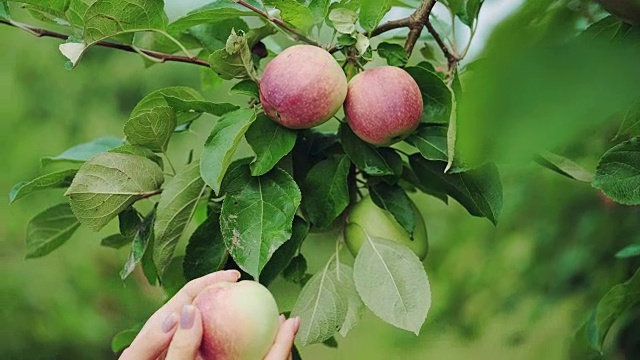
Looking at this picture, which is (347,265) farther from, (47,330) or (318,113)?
(47,330)

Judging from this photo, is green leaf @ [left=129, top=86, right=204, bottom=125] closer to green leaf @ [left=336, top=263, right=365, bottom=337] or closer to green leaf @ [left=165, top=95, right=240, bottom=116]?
green leaf @ [left=165, top=95, right=240, bottom=116]

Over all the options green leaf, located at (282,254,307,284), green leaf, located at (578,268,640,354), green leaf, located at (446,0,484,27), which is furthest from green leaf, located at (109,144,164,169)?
green leaf, located at (578,268,640,354)

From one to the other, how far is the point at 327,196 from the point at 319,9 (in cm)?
11

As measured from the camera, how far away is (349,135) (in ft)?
1.55

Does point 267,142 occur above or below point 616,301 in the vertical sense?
above

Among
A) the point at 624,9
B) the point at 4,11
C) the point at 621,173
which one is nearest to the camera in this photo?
the point at 624,9

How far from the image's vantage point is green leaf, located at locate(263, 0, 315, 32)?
439 mm

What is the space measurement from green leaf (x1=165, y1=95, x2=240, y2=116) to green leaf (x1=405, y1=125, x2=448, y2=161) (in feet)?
0.34

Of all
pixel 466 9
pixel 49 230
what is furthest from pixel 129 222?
pixel 466 9

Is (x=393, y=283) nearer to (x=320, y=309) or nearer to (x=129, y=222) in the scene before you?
(x=320, y=309)

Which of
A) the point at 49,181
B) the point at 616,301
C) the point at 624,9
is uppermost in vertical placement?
the point at 624,9

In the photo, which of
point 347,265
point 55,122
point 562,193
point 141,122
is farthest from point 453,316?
point 55,122

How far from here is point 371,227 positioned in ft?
1.61

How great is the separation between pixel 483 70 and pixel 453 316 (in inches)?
39.7
